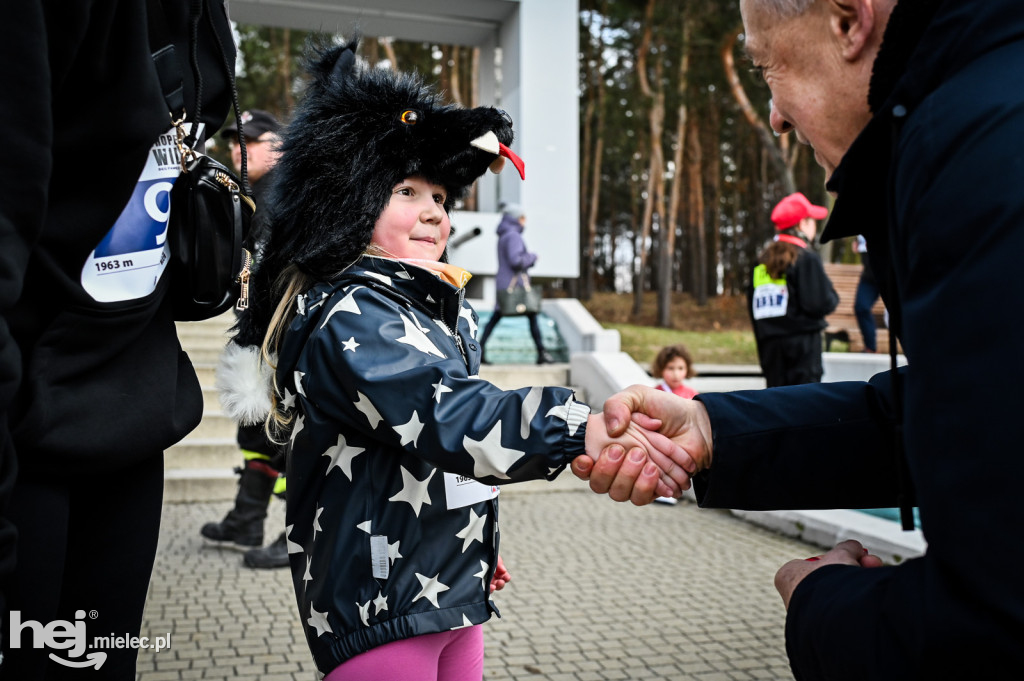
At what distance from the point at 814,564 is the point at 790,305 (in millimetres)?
6464

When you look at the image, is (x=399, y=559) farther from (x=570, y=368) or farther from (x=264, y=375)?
(x=570, y=368)

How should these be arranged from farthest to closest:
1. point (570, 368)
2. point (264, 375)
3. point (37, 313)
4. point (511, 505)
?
point (570, 368), point (511, 505), point (264, 375), point (37, 313)

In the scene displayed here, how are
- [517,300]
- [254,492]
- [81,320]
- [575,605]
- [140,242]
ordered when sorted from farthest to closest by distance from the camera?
[517,300], [254,492], [575,605], [140,242], [81,320]

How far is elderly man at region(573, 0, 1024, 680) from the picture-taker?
3.23ft

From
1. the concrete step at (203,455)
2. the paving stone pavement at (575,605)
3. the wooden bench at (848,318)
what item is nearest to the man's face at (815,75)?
the paving stone pavement at (575,605)

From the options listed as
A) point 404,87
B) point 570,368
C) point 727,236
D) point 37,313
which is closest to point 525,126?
point 570,368

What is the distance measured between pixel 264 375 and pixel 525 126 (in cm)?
1341

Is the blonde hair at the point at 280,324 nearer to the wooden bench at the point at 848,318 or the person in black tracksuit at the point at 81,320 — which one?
the person in black tracksuit at the point at 81,320

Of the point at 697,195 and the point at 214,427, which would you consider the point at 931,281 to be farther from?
the point at 697,195

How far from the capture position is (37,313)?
157 cm

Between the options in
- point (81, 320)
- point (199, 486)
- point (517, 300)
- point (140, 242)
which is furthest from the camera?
point (517, 300)

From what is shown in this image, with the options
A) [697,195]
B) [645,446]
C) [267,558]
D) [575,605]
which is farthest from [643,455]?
[697,195]

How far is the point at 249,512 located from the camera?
5383mm

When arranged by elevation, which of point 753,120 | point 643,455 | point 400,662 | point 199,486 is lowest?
point 199,486
